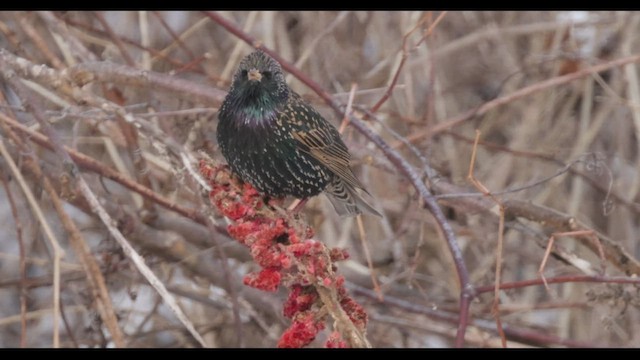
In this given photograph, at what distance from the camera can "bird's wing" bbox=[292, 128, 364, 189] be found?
3.03 meters

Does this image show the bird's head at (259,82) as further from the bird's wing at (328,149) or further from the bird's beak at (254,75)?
the bird's wing at (328,149)

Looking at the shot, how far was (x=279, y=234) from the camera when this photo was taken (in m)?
2.35

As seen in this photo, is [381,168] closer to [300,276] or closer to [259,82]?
[259,82]

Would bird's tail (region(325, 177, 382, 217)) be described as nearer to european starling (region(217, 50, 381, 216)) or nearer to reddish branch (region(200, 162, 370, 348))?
european starling (region(217, 50, 381, 216))

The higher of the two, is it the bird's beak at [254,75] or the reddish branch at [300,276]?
the bird's beak at [254,75]

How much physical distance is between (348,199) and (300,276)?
48.9 inches

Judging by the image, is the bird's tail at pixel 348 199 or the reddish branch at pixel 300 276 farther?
the bird's tail at pixel 348 199

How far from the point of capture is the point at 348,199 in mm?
3369

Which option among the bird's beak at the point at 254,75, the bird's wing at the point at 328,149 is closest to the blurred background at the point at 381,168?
the bird's wing at the point at 328,149

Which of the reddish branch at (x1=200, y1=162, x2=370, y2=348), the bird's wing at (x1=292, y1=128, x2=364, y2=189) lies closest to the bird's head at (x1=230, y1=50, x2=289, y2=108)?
the bird's wing at (x1=292, y1=128, x2=364, y2=189)

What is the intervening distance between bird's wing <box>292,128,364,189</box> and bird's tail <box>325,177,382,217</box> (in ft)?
0.45

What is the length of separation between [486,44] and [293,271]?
12.1 feet

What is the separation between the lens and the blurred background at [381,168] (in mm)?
3602
